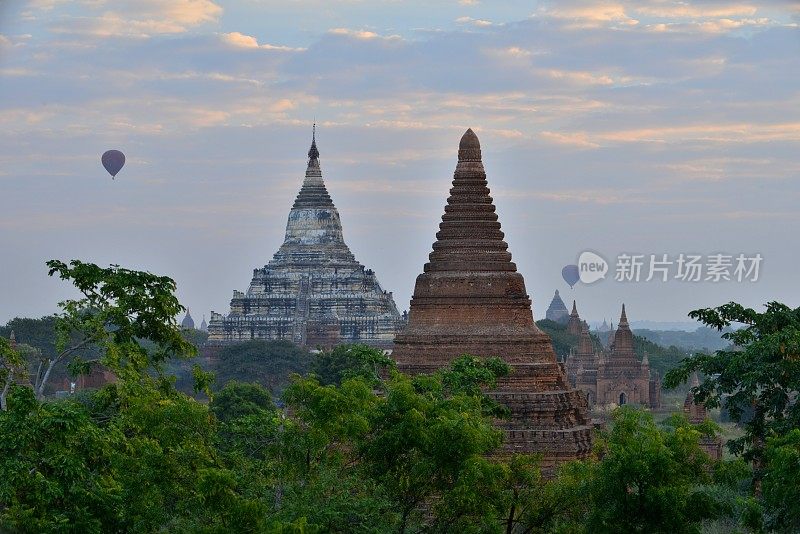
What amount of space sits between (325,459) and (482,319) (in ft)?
51.7

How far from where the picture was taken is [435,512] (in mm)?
31656

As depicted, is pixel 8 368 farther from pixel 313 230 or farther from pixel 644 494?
pixel 313 230

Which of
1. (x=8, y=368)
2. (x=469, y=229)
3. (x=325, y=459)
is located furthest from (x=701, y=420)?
(x=8, y=368)

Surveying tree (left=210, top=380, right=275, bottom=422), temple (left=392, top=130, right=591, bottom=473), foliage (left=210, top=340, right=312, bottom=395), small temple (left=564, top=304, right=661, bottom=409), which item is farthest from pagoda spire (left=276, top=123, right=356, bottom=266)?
temple (left=392, top=130, right=591, bottom=473)

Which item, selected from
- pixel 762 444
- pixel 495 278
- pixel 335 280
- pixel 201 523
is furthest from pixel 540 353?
pixel 335 280

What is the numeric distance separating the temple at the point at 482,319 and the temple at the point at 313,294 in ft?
278

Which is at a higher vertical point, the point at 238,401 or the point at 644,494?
the point at 238,401

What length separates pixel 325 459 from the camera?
102 feet

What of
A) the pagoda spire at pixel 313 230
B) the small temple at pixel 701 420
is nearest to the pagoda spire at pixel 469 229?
the small temple at pixel 701 420

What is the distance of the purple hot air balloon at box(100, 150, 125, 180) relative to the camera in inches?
4031

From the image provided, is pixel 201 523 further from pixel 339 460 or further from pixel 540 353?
pixel 540 353

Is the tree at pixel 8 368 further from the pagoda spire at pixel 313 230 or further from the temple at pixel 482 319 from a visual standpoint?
the pagoda spire at pixel 313 230

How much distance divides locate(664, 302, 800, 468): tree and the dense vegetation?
0.13 feet

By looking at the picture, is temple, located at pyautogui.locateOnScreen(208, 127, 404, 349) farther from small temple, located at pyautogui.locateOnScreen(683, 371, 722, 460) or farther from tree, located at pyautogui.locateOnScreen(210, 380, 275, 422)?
small temple, located at pyautogui.locateOnScreen(683, 371, 722, 460)
